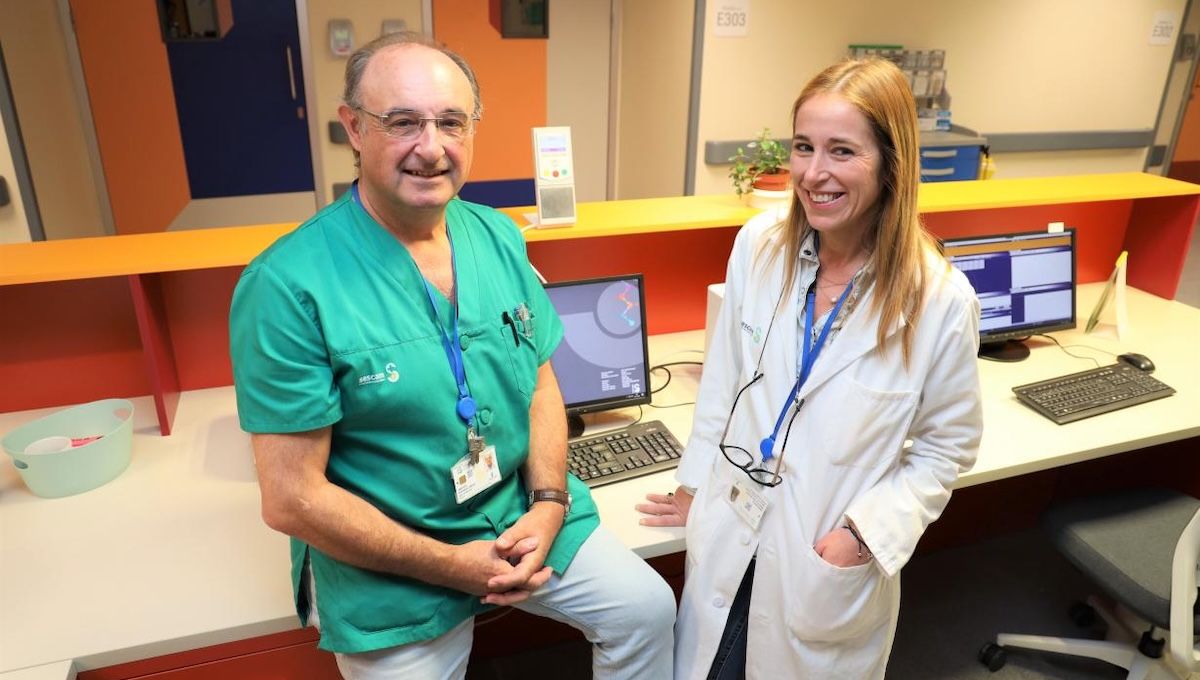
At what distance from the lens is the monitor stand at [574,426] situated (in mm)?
1845

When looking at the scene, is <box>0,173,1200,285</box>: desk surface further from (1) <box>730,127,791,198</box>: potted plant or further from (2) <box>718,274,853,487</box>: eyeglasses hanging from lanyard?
(2) <box>718,274,853,487</box>: eyeglasses hanging from lanyard

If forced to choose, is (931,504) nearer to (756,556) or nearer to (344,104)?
(756,556)

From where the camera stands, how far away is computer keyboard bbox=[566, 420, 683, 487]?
1.69m

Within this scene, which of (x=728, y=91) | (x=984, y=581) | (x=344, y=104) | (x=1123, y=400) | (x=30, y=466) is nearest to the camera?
(x=344, y=104)

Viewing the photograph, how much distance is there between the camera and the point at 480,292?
135 cm

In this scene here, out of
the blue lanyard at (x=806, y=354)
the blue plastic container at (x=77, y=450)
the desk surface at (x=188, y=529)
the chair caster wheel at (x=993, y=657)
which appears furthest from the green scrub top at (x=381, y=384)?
the chair caster wheel at (x=993, y=657)

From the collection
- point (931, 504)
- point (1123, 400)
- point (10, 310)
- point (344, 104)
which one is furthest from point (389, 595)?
point (1123, 400)

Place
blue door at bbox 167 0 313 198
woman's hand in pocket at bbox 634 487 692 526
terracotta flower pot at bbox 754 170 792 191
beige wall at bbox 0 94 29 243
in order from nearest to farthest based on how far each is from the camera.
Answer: woman's hand in pocket at bbox 634 487 692 526
terracotta flower pot at bbox 754 170 792 191
beige wall at bbox 0 94 29 243
blue door at bbox 167 0 313 198

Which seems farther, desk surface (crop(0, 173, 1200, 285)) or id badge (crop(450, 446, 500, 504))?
desk surface (crop(0, 173, 1200, 285))

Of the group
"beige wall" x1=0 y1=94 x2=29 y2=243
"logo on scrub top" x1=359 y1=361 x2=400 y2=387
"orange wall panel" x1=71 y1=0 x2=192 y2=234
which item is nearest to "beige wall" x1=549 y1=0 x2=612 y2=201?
"orange wall panel" x1=71 y1=0 x2=192 y2=234

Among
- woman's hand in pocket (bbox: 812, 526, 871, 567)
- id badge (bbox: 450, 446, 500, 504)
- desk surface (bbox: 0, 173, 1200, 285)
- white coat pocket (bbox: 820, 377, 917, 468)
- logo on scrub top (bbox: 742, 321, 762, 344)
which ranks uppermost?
desk surface (bbox: 0, 173, 1200, 285)

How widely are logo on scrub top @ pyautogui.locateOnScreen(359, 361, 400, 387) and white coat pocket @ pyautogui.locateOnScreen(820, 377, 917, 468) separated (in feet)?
2.32

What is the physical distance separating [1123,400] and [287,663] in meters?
2.04

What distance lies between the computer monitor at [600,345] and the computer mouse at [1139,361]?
56.4 inches
